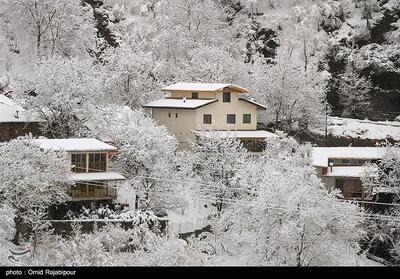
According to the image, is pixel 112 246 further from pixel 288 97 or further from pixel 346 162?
pixel 288 97

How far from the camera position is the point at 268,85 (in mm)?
53812

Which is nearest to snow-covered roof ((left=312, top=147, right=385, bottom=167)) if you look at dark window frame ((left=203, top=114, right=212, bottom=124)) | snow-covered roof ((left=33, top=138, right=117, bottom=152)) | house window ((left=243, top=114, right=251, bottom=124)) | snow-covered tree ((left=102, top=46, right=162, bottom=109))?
house window ((left=243, top=114, right=251, bottom=124))

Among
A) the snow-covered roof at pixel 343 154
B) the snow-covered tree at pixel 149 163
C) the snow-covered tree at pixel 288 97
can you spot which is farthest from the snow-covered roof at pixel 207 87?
the snow-covered tree at pixel 149 163

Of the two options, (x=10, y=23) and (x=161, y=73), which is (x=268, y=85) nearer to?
(x=161, y=73)

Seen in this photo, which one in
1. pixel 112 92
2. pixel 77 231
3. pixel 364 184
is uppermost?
pixel 112 92

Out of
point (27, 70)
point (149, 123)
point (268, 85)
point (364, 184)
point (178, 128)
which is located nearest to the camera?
point (364, 184)

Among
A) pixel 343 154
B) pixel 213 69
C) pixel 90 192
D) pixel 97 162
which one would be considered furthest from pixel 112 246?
pixel 213 69

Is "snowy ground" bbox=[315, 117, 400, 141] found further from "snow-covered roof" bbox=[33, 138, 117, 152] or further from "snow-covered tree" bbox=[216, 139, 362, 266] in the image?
"snow-covered roof" bbox=[33, 138, 117, 152]

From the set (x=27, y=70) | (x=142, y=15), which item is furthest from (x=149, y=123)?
(x=142, y=15)

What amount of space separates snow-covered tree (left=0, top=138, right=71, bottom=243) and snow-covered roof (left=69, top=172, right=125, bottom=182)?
3.99 feet

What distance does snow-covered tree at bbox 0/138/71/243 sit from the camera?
90.5ft

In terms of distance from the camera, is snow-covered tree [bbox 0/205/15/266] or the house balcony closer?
snow-covered tree [bbox 0/205/15/266]

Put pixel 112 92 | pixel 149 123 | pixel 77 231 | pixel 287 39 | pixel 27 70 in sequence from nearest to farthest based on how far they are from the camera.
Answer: pixel 77 231 → pixel 149 123 → pixel 112 92 → pixel 27 70 → pixel 287 39

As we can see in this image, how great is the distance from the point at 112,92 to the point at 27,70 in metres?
16.3
